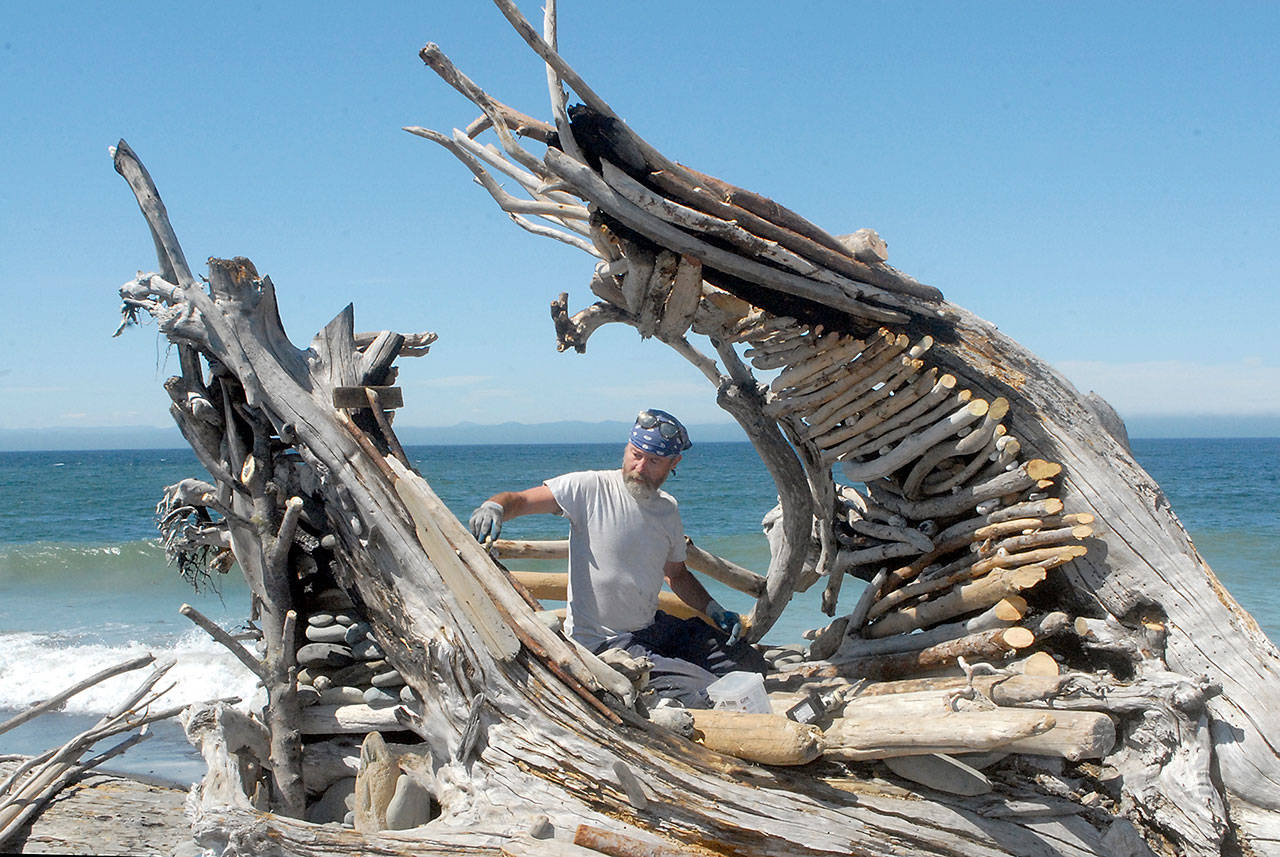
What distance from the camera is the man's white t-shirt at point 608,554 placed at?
14.5ft

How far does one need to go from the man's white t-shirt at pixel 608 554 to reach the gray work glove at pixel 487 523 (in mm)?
430

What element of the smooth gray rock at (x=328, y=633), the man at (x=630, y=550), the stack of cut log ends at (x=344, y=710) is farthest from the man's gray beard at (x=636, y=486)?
the smooth gray rock at (x=328, y=633)

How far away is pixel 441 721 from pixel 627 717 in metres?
0.78

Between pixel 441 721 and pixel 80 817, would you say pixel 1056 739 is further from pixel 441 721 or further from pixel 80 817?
pixel 80 817

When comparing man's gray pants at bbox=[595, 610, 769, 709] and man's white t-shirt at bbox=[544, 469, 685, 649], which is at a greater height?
man's white t-shirt at bbox=[544, 469, 685, 649]

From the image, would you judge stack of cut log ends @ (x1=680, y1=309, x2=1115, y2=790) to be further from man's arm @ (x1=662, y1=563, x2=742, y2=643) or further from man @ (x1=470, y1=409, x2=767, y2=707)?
man @ (x1=470, y1=409, x2=767, y2=707)

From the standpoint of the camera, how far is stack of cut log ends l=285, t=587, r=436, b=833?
4043 mm

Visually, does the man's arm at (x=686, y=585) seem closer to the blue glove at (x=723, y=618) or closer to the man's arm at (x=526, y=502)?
the blue glove at (x=723, y=618)

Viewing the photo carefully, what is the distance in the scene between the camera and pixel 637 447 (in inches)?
175

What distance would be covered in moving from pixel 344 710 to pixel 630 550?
4.80 feet

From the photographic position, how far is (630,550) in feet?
14.7

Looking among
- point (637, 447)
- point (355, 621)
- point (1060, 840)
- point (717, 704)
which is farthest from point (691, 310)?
point (1060, 840)

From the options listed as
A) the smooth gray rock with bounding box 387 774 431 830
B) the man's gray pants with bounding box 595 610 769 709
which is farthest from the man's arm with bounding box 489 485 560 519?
the smooth gray rock with bounding box 387 774 431 830

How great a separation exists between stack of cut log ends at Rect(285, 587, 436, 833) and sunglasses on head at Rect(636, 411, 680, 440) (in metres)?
1.57
